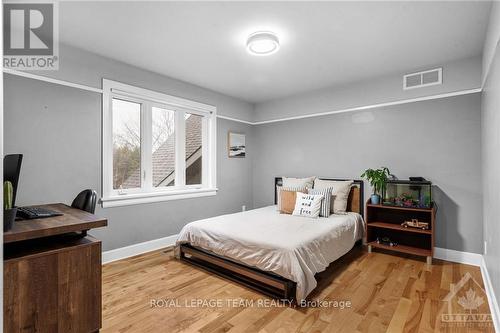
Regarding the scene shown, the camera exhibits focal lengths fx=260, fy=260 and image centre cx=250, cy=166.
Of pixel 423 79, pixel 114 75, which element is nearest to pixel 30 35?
pixel 114 75

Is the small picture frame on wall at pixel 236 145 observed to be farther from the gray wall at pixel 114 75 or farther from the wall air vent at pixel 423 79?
the wall air vent at pixel 423 79

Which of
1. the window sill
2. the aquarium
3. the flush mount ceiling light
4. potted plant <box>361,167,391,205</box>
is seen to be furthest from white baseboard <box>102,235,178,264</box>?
the aquarium

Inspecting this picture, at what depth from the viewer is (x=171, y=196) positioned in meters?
3.85

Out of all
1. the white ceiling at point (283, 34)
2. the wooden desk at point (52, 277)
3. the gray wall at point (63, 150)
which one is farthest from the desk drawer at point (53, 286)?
the white ceiling at point (283, 34)

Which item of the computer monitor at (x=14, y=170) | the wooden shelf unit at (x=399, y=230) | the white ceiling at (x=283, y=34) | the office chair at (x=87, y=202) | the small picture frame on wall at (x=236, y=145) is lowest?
the wooden shelf unit at (x=399, y=230)

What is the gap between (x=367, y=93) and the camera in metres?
3.90

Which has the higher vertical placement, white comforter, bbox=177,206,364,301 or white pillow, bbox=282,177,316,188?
white pillow, bbox=282,177,316,188

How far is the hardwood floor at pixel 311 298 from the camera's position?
198 cm

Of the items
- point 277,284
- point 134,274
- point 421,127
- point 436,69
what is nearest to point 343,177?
point 421,127

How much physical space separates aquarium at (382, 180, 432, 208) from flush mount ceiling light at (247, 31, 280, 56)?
7.50 feet

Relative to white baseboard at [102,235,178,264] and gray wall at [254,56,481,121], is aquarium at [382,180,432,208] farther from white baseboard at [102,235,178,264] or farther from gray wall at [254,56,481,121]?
white baseboard at [102,235,178,264]

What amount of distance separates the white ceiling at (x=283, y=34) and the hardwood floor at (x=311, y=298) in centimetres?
249

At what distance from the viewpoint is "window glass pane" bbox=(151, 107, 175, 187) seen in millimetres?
3789

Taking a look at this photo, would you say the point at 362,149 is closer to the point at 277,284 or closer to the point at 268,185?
the point at 268,185
